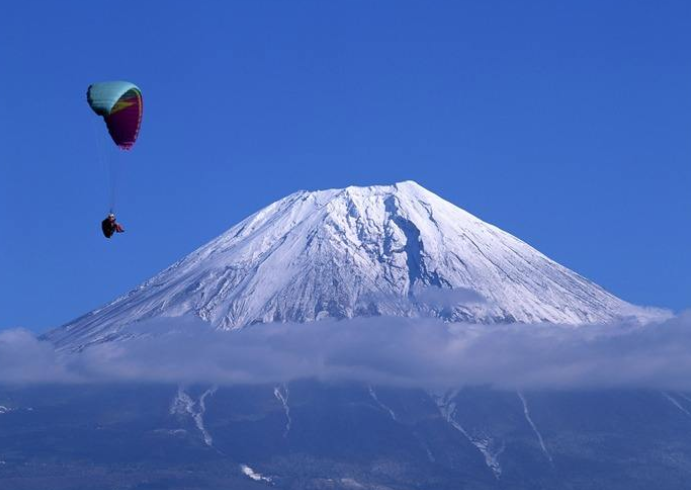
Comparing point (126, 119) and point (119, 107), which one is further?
point (126, 119)

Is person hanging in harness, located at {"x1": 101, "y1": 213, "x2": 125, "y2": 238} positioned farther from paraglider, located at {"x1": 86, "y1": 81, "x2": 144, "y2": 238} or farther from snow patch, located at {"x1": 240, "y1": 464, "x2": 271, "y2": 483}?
snow patch, located at {"x1": 240, "y1": 464, "x2": 271, "y2": 483}

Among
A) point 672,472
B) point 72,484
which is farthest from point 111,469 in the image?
point 672,472

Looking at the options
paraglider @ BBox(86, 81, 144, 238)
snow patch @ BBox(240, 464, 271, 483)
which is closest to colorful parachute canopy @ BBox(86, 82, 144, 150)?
paraglider @ BBox(86, 81, 144, 238)

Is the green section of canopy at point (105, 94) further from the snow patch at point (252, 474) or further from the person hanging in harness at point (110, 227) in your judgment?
the snow patch at point (252, 474)

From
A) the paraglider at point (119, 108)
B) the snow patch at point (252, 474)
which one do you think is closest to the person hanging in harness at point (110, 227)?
the paraglider at point (119, 108)

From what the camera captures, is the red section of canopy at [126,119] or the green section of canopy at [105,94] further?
the red section of canopy at [126,119]

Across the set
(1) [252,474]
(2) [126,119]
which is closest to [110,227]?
(2) [126,119]

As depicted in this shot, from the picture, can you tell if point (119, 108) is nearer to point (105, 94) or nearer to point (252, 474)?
point (105, 94)
